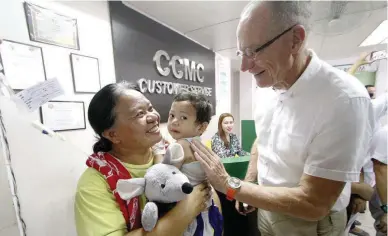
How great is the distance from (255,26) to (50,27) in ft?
4.45

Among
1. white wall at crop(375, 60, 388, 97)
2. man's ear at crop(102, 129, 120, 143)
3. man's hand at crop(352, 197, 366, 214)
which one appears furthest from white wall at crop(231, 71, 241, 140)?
man's ear at crop(102, 129, 120, 143)

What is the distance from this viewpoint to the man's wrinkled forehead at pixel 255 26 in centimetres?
85

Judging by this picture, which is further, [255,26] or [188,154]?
[188,154]

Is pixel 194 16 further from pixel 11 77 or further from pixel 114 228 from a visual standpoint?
pixel 114 228

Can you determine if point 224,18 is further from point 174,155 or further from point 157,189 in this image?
point 157,189

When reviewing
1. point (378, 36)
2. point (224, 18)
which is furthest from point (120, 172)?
point (378, 36)

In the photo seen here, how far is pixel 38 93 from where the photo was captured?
111 centimetres

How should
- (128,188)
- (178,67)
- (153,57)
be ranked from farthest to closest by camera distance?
1. (178,67)
2. (153,57)
3. (128,188)

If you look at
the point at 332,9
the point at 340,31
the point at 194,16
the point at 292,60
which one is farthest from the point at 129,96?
the point at 340,31

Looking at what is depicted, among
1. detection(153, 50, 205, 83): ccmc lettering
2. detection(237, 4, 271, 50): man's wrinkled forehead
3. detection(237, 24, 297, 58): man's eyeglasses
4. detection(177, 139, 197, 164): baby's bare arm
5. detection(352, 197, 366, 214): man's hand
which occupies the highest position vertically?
detection(153, 50, 205, 83): ccmc lettering

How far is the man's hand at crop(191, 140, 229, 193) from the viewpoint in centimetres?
95

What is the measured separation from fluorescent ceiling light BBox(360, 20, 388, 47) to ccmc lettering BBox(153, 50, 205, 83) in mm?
2888

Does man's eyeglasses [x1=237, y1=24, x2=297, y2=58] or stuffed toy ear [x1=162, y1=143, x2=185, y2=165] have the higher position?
man's eyeglasses [x1=237, y1=24, x2=297, y2=58]

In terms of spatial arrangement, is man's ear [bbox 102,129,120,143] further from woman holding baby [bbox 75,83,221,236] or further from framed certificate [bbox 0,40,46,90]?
framed certificate [bbox 0,40,46,90]
